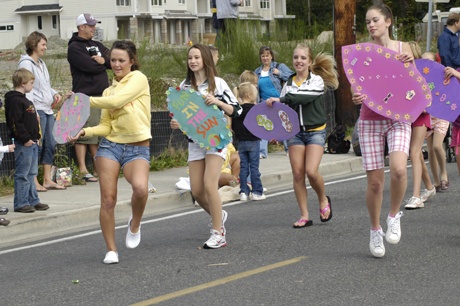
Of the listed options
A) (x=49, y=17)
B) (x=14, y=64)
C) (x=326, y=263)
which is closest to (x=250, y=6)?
(x=49, y=17)

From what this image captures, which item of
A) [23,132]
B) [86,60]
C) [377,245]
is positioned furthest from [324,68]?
[86,60]

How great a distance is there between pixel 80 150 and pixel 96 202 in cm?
236

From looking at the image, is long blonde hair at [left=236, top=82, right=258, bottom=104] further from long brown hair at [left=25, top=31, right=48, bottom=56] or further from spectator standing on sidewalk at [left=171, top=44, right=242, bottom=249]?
spectator standing on sidewalk at [left=171, top=44, right=242, bottom=249]

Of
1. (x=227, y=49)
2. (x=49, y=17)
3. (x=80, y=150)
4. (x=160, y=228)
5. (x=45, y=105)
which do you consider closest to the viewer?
(x=160, y=228)

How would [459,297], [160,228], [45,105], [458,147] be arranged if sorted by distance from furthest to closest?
[45,105] < [160,228] < [458,147] < [459,297]

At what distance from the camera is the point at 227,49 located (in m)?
23.0

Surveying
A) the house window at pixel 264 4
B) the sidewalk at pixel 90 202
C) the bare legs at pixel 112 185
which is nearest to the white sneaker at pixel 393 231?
the bare legs at pixel 112 185

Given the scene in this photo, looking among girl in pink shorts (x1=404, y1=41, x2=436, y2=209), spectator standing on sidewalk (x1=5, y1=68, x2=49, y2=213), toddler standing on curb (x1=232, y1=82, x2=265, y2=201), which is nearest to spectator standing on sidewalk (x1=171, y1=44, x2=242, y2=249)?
girl in pink shorts (x1=404, y1=41, x2=436, y2=209)

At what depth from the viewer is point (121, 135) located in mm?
9430

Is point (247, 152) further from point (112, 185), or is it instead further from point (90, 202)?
point (112, 185)

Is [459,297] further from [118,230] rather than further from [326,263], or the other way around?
[118,230]

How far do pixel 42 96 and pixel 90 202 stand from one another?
1773 mm

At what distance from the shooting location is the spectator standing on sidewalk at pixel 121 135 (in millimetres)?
9328

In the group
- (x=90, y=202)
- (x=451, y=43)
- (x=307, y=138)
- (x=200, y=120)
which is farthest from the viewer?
(x=451, y=43)
